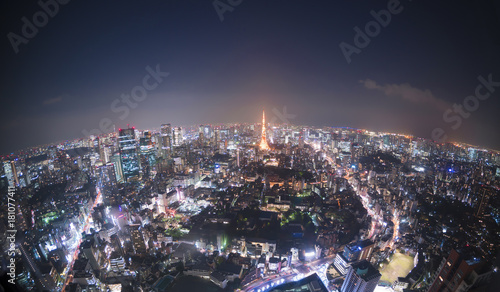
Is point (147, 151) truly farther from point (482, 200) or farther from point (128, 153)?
point (482, 200)

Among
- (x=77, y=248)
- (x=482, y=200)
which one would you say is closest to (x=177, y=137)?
(x=77, y=248)

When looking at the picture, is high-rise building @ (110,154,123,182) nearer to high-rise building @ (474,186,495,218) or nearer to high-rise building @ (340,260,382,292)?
high-rise building @ (340,260,382,292)

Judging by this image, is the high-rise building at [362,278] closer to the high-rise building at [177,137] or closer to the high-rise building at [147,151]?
the high-rise building at [147,151]

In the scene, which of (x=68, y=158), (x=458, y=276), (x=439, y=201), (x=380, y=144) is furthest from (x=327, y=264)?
(x=380, y=144)

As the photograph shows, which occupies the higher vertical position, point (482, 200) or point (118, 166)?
point (118, 166)

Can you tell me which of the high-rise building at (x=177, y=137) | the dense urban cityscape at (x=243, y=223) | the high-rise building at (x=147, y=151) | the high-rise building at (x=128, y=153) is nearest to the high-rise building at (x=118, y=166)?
the dense urban cityscape at (x=243, y=223)

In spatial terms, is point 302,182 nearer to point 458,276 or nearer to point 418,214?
point 418,214
